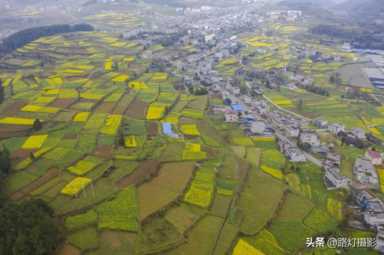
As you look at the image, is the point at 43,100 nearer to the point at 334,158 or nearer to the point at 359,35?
the point at 334,158

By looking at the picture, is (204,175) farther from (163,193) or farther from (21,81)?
(21,81)

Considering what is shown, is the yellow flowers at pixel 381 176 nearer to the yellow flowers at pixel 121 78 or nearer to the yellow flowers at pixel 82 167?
the yellow flowers at pixel 82 167

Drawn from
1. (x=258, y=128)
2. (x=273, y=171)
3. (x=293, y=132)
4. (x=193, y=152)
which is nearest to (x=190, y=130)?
(x=193, y=152)

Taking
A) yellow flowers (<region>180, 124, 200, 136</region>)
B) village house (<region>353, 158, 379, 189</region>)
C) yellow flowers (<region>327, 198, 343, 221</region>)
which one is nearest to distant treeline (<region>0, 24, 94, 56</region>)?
yellow flowers (<region>180, 124, 200, 136</region>)

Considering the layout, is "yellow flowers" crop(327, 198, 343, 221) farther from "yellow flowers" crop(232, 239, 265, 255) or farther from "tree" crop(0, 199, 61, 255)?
"tree" crop(0, 199, 61, 255)

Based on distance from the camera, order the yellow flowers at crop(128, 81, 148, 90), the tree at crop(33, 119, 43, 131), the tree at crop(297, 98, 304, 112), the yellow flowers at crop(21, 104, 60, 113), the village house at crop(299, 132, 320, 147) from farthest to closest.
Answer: the yellow flowers at crop(128, 81, 148, 90) → the tree at crop(297, 98, 304, 112) → the yellow flowers at crop(21, 104, 60, 113) → the village house at crop(299, 132, 320, 147) → the tree at crop(33, 119, 43, 131)

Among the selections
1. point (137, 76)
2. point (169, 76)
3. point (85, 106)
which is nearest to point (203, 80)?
point (169, 76)
